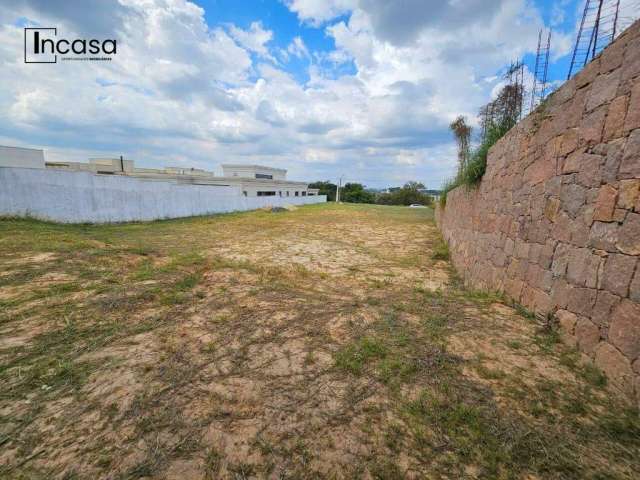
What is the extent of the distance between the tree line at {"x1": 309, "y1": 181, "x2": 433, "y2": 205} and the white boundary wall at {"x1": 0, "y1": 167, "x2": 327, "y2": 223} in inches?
1594

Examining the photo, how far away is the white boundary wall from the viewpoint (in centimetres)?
813

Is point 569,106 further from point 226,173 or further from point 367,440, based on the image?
point 226,173

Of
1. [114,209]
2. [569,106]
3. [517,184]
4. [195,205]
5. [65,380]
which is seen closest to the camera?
[65,380]

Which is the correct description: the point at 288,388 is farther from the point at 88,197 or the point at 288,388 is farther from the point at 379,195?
the point at 379,195

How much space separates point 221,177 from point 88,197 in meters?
16.4

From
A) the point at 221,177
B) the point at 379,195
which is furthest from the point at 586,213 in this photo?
the point at 379,195

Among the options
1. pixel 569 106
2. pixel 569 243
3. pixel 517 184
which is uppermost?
pixel 569 106

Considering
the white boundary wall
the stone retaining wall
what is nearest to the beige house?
the white boundary wall

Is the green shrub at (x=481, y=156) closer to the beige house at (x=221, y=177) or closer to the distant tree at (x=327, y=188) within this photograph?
the beige house at (x=221, y=177)

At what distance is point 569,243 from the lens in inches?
97.3

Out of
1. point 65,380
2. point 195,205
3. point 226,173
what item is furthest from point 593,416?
point 226,173

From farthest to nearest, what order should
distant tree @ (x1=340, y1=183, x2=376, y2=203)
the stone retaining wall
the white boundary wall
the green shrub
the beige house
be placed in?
distant tree @ (x1=340, y1=183, x2=376, y2=203), the beige house, the white boundary wall, the green shrub, the stone retaining wall

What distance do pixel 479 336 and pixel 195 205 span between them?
1629cm

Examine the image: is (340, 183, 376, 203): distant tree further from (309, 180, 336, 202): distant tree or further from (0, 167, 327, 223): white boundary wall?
(0, 167, 327, 223): white boundary wall
